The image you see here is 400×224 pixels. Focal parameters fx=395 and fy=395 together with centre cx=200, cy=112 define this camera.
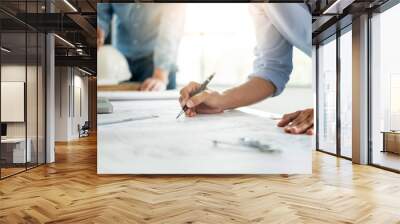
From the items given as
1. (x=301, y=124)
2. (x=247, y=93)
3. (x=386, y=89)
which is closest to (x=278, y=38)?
(x=247, y=93)

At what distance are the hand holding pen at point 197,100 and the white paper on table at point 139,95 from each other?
0.16 meters

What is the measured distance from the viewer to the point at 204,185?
5.62 meters

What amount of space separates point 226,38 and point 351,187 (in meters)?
2.90

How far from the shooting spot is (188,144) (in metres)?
6.17

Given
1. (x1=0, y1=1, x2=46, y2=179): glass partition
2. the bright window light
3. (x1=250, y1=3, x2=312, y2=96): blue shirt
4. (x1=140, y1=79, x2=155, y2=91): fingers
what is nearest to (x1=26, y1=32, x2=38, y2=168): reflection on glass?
(x1=0, y1=1, x2=46, y2=179): glass partition

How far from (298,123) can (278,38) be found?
1364mm

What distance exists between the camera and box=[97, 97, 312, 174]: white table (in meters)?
6.15

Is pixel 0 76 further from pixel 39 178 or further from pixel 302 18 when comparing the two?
pixel 302 18

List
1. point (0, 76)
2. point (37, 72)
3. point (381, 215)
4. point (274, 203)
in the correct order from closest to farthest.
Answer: point (381, 215)
point (274, 203)
point (0, 76)
point (37, 72)

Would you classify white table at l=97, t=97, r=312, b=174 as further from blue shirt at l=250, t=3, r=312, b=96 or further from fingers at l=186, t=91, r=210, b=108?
blue shirt at l=250, t=3, r=312, b=96

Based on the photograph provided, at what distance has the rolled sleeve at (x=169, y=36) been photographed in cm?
622

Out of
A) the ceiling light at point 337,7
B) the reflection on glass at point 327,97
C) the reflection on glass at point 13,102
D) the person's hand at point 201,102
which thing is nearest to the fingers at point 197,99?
the person's hand at point 201,102

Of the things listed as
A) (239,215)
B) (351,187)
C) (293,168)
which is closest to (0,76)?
(239,215)

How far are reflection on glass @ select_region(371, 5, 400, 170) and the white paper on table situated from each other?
3.88 metres
